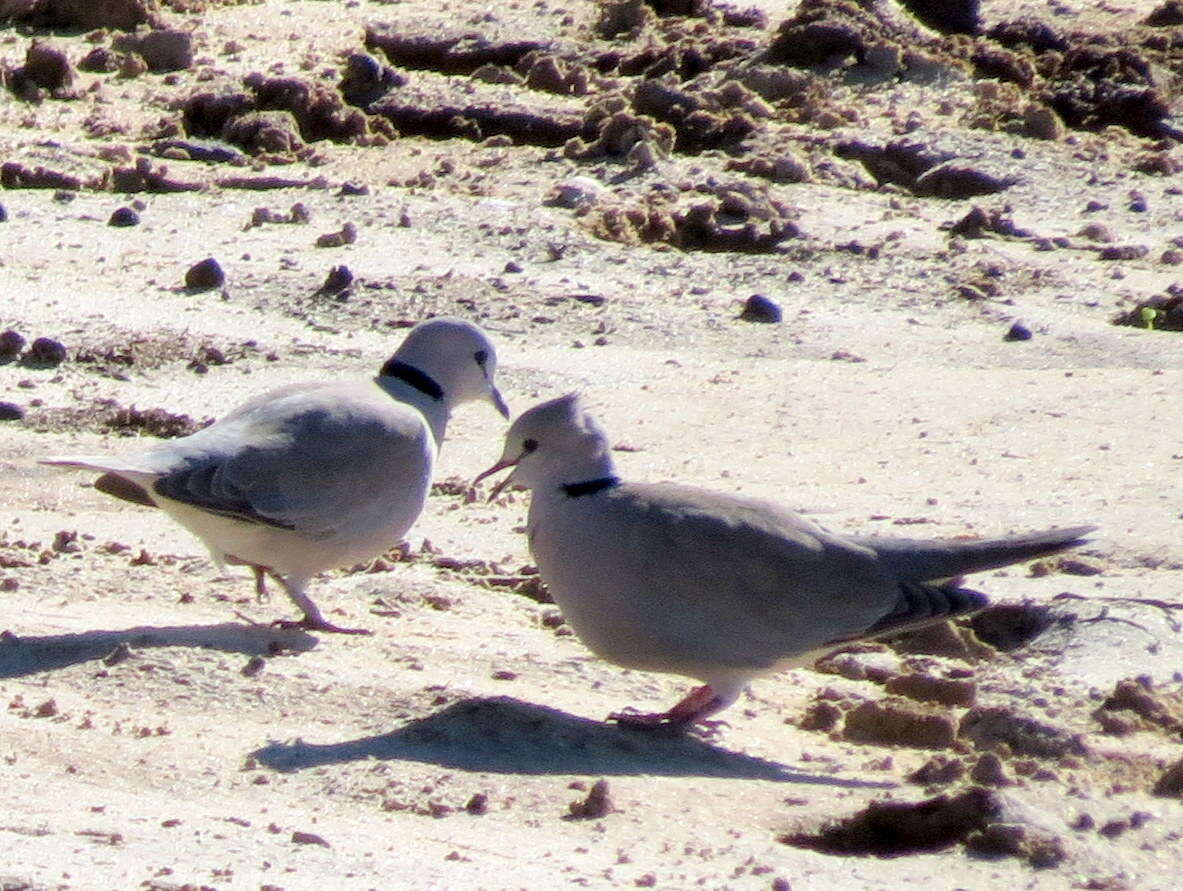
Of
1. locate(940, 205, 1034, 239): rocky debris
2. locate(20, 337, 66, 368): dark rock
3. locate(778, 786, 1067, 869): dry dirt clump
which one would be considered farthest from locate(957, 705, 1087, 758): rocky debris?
locate(940, 205, 1034, 239): rocky debris

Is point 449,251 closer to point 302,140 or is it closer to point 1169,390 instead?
point 302,140

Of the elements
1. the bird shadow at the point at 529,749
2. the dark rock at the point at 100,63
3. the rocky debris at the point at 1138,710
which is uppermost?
the dark rock at the point at 100,63

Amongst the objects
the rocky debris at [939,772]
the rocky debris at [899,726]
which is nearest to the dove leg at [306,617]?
the rocky debris at [899,726]

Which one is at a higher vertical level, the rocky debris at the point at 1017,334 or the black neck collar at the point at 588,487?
the black neck collar at the point at 588,487

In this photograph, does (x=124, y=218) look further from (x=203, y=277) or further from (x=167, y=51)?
(x=167, y=51)

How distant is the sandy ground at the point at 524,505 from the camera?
397cm

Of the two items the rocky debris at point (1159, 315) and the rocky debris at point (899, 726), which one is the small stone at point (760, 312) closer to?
the rocky debris at point (1159, 315)

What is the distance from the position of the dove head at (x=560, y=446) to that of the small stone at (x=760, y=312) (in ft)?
8.24

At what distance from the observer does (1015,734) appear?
457 cm

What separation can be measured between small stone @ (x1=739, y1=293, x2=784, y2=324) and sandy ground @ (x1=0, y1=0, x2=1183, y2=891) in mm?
51

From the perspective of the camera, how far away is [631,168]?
355 inches

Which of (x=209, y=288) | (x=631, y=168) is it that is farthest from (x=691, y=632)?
(x=631, y=168)

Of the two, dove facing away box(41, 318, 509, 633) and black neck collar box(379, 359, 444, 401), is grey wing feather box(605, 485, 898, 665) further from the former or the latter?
black neck collar box(379, 359, 444, 401)

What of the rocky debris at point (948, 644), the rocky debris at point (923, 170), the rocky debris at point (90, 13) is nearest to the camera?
the rocky debris at point (948, 644)
